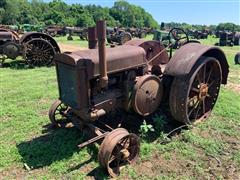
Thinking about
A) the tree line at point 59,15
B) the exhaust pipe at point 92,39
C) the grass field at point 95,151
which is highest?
the tree line at point 59,15

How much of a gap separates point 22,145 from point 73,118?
89 centimetres

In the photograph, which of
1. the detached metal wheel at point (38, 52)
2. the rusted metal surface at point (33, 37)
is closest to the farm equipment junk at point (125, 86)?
the detached metal wheel at point (38, 52)

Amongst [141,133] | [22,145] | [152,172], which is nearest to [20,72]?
[22,145]

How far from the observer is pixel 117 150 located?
3594 millimetres

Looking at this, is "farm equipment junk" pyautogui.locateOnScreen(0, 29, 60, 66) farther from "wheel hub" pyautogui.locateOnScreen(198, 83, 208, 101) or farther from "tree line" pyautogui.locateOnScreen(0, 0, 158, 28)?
"tree line" pyautogui.locateOnScreen(0, 0, 158, 28)

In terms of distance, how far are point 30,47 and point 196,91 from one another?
24.7 feet

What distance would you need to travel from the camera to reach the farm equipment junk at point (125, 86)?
3637mm

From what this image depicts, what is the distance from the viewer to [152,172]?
3.66m

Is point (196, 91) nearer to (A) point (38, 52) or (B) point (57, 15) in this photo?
(A) point (38, 52)

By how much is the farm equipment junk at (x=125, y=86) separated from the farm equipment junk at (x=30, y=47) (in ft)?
20.5

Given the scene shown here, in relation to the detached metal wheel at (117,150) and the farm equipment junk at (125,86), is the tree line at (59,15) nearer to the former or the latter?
the farm equipment junk at (125,86)

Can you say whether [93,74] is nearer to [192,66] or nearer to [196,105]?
[192,66]

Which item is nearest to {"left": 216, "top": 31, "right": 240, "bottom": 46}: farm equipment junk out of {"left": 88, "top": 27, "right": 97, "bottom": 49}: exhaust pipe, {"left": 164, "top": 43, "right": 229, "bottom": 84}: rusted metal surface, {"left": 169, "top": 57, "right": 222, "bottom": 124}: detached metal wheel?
{"left": 169, "top": 57, "right": 222, "bottom": 124}: detached metal wheel

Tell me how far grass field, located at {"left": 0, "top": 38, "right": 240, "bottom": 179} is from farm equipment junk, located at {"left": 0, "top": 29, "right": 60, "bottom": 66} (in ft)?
17.0
